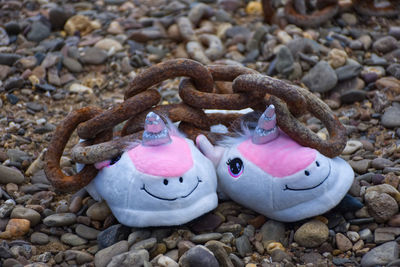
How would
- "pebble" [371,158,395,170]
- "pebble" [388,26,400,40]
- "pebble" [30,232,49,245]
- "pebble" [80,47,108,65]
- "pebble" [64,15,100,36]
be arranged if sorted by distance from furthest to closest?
"pebble" [64,15,100,36] → "pebble" [388,26,400,40] → "pebble" [80,47,108,65] → "pebble" [371,158,395,170] → "pebble" [30,232,49,245]

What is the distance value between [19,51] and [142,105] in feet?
8.58

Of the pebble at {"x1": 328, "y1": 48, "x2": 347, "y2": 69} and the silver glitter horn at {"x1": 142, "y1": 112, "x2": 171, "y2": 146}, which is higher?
the silver glitter horn at {"x1": 142, "y1": 112, "x2": 171, "y2": 146}

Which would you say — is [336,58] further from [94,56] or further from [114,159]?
[114,159]

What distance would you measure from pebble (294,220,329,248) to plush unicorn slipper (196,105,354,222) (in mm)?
67

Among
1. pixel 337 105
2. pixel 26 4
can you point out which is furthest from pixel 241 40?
pixel 26 4

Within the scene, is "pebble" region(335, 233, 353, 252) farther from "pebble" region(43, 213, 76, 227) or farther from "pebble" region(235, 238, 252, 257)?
"pebble" region(43, 213, 76, 227)

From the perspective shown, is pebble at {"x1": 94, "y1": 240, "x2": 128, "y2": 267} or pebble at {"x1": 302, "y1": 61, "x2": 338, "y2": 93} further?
pebble at {"x1": 302, "y1": 61, "x2": 338, "y2": 93}

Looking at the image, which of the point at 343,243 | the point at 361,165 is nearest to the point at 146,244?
the point at 343,243

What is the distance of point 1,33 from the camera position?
5289 mm

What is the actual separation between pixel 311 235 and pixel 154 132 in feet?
3.16

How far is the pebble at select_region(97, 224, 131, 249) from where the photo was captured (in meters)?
2.85

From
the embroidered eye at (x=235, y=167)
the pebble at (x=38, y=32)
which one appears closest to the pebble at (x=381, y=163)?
the embroidered eye at (x=235, y=167)

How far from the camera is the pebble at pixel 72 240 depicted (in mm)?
2922

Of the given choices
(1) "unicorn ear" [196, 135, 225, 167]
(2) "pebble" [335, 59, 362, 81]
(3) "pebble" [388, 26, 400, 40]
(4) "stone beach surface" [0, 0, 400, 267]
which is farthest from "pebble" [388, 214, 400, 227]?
(3) "pebble" [388, 26, 400, 40]
